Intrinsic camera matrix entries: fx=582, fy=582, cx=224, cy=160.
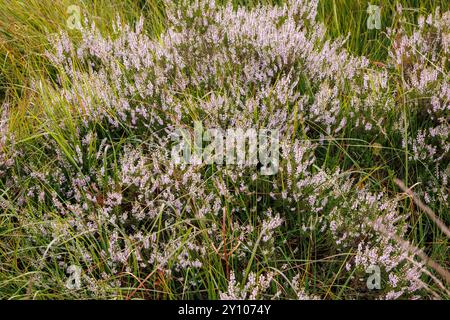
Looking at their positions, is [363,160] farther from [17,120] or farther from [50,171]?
[17,120]

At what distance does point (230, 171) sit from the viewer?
103 inches

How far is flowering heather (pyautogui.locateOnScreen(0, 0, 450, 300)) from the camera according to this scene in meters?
2.43

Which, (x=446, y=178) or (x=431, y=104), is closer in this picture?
(x=446, y=178)

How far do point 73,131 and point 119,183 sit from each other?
606 mm

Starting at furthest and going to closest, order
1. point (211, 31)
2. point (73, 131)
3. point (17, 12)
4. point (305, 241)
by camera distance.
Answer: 1. point (17, 12)
2. point (211, 31)
3. point (73, 131)
4. point (305, 241)

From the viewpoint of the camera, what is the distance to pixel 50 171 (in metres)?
2.91

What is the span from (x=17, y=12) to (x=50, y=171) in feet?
6.39

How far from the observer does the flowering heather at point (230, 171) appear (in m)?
2.43

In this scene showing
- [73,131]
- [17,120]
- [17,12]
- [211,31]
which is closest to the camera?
[73,131]
